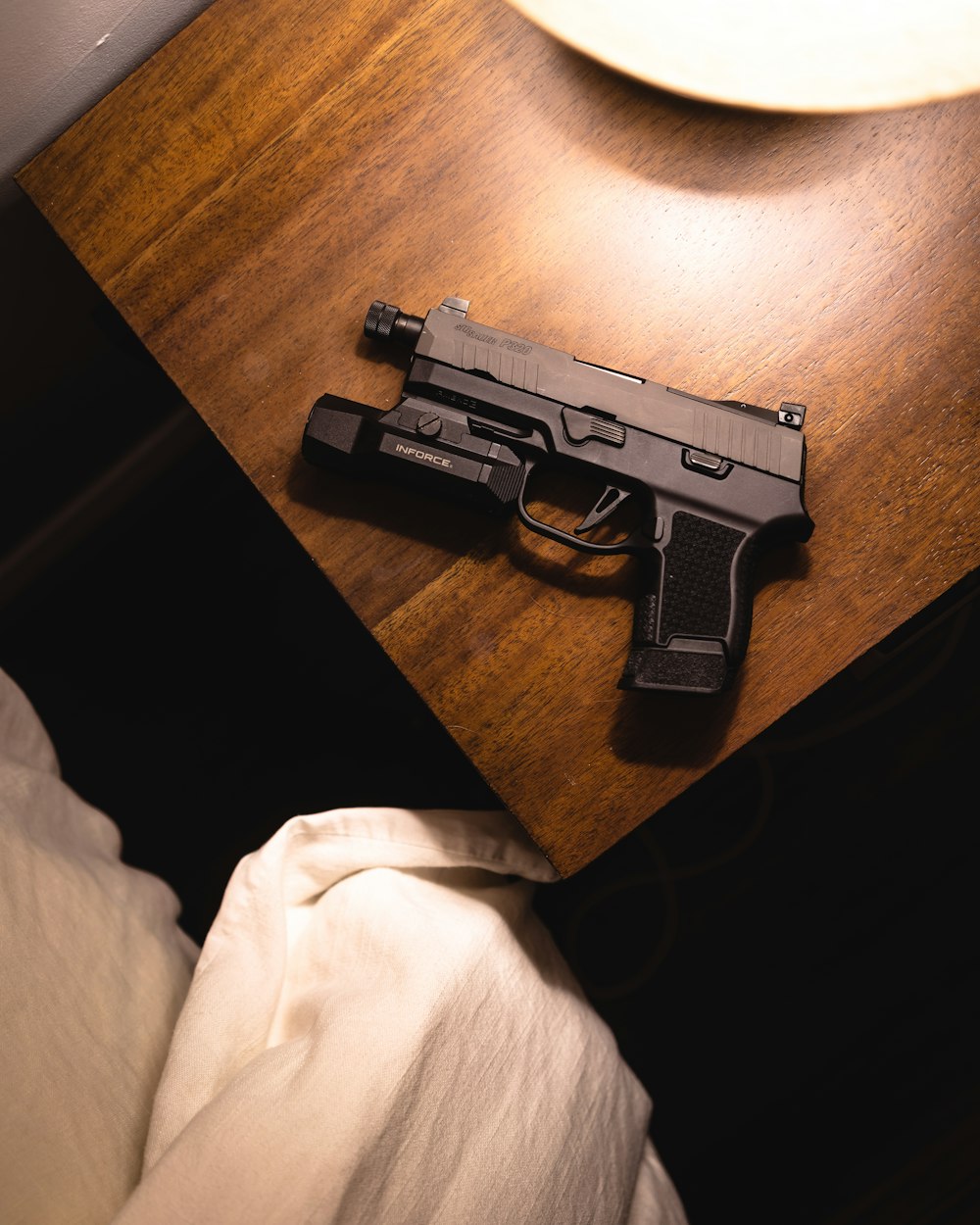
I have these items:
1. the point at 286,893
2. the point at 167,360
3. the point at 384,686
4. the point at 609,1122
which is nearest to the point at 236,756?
the point at 384,686

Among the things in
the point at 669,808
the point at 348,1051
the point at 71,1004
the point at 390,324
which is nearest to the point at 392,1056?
the point at 348,1051

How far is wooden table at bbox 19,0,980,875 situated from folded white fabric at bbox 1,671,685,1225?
5.0 inches

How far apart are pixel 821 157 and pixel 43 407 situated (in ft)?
3.26

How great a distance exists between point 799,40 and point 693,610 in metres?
0.48

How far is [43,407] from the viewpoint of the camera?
1121mm

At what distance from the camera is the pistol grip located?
0.77 meters

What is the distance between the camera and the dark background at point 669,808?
4.03 feet

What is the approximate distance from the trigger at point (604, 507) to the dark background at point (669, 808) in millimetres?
547

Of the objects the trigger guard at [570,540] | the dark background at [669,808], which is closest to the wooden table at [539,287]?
the trigger guard at [570,540]

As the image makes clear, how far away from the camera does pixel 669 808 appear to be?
1.29m

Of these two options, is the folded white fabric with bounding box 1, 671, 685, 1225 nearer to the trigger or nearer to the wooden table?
the wooden table

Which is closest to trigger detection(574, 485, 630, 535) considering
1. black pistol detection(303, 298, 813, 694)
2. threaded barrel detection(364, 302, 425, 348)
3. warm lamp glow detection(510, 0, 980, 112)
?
black pistol detection(303, 298, 813, 694)

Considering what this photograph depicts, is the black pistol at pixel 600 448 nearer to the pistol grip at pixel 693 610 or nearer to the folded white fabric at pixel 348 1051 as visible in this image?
the pistol grip at pixel 693 610

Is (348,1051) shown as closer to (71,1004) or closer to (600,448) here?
(71,1004)
